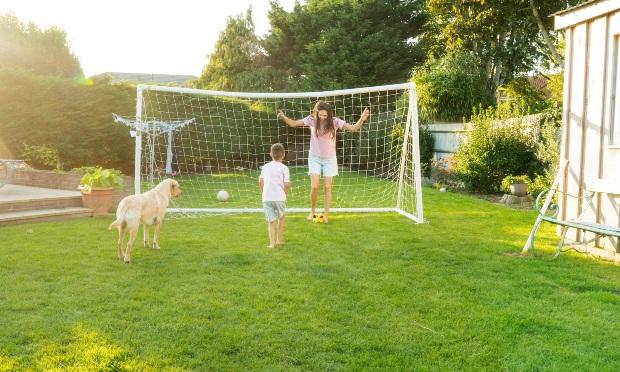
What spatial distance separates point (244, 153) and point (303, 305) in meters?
12.6

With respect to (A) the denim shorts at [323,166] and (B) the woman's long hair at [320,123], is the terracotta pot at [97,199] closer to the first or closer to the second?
(A) the denim shorts at [323,166]

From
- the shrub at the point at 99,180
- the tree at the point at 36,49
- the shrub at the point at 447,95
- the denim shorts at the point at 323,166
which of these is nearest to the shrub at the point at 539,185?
the denim shorts at the point at 323,166

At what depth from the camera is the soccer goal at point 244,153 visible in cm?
1088

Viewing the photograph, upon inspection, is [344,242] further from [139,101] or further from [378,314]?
[139,101]

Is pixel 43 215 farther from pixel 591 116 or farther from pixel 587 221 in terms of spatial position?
pixel 591 116

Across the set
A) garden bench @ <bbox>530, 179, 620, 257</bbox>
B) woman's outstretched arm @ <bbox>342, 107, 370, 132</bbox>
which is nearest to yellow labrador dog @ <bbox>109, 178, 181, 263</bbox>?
woman's outstretched arm @ <bbox>342, 107, 370, 132</bbox>

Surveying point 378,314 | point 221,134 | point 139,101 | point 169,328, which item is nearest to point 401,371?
point 378,314

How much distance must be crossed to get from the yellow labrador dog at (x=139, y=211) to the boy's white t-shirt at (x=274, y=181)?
108 centimetres

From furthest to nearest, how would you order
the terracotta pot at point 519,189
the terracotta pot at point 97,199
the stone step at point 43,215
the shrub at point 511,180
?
the shrub at point 511,180 < the terracotta pot at point 519,189 < the terracotta pot at point 97,199 < the stone step at point 43,215

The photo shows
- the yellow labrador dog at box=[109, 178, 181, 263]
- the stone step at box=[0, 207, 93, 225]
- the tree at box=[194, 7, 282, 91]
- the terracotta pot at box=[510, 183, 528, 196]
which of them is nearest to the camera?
the yellow labrador dog at box=[109, 178, 181, 263]

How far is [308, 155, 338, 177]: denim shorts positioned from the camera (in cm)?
802

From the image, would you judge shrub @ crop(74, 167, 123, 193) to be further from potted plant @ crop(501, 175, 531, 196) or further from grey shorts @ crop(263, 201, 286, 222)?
potted plant @ crop(501, 175, 531, 196)

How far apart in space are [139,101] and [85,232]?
2436 mm

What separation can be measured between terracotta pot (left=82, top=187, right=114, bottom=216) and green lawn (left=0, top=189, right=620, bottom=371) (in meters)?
1.63
